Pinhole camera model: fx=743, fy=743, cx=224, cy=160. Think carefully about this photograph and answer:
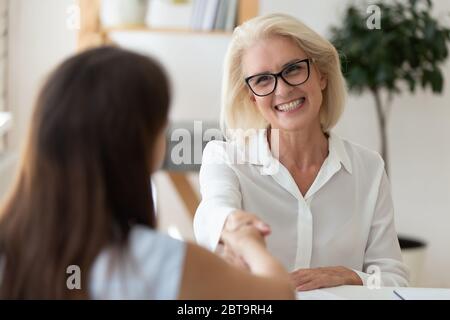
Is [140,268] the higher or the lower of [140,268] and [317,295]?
the higher

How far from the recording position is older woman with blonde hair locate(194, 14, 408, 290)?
1.78m

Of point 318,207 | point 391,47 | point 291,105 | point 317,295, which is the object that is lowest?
point 317,295

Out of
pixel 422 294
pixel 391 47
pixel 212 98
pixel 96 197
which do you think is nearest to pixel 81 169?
pixel 96 197

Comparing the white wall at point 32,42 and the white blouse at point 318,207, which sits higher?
the white wall at point 32,42

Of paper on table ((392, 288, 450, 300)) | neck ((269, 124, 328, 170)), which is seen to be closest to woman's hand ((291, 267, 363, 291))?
paper on table ((392, 288, 450, 300))

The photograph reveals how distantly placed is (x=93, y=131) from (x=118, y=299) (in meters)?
0.22

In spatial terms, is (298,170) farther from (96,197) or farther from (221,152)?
(96,197)

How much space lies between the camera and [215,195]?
1653mm

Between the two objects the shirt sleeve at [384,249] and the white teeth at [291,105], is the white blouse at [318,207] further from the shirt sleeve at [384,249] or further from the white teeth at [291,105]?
the white teeth at [291,105]

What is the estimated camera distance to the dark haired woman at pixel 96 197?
2.99 ft

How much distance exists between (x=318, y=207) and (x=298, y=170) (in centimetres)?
11

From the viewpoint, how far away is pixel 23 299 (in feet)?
3.17

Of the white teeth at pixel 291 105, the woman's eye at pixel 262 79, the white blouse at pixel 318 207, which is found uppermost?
the woman's eye at pixel 262 79

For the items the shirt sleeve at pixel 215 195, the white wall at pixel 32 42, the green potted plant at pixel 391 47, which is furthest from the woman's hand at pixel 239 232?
the white wall at pixel 32 42
